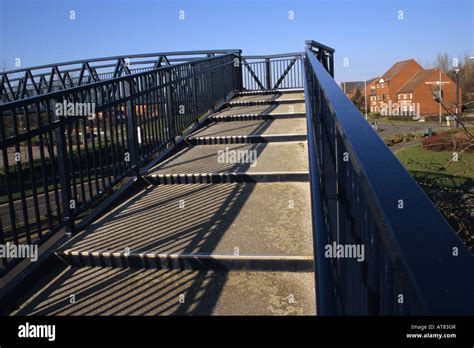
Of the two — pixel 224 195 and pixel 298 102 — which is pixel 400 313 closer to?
pixel 224 195

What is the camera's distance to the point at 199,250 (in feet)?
12.2

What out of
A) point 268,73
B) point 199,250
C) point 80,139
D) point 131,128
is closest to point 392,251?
point 199,250

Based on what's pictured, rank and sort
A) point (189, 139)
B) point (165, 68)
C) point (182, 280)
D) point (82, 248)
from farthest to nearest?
point (189, 139)
point (165, 68)
point (82, 248)
point (182, 280)

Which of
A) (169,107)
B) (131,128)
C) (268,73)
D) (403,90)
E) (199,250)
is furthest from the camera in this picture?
(403,90)

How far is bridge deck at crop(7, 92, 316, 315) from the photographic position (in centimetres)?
318

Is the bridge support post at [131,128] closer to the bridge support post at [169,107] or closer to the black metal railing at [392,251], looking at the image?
the bridge support post at [169,107]

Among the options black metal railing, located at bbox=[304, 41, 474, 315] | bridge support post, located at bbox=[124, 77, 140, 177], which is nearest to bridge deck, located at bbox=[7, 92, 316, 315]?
bridge support post, located at bbox=[124, 77, 140, 177]

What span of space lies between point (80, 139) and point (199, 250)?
1.91 m

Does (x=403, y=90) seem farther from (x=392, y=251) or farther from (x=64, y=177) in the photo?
(x=392, y=251)

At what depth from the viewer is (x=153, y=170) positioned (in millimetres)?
6062

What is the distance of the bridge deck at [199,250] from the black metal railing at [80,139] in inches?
13.7

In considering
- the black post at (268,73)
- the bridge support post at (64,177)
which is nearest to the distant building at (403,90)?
the black post at (268,73)

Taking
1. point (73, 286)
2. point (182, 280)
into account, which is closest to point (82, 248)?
point (73, 286)

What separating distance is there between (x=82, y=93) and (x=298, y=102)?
24.5ft
